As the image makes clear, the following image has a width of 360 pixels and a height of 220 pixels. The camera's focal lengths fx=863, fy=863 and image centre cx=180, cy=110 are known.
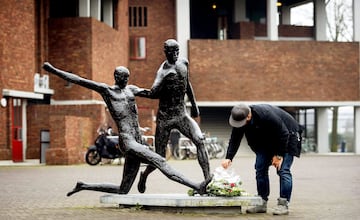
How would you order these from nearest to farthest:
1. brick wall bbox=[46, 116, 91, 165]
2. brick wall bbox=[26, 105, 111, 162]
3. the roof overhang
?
brick wall bbox=[46, 116, 91, 165] → brick wall bbox=[26, 105, 111, 162] → the roof overhang

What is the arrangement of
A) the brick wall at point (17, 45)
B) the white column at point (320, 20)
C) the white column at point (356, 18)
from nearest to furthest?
1. the brick wall at point (17, 45)
2. the white column at point (356, 18)
3. the white column at point (320, 20)

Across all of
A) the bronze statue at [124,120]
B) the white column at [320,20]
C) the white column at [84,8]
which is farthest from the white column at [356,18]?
the bronze statue at [124,120]

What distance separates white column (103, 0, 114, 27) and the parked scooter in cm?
1422

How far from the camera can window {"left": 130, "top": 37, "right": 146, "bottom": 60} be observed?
44.7 metres

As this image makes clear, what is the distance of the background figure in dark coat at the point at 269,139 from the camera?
1029 centimetres

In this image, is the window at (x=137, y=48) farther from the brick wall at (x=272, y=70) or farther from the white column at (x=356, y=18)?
the white column at (x=356, y=18)

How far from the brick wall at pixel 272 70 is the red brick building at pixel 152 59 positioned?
0.05 m

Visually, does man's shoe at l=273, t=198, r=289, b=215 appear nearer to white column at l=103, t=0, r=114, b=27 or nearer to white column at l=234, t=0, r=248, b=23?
white column at l=103, t=0, r=114, b=27

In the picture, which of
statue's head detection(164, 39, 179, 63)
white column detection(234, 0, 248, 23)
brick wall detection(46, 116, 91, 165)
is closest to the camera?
statue's head detection(164, 39, 179, 63)

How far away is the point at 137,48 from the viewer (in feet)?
147

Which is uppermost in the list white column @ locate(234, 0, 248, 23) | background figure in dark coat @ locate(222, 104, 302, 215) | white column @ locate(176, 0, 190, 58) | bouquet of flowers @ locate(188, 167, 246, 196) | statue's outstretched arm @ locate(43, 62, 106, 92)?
white column @ locate(234, 0, 248, 23)

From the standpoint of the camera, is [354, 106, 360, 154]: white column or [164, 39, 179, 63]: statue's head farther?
[354, 106, 360, 154]: white column

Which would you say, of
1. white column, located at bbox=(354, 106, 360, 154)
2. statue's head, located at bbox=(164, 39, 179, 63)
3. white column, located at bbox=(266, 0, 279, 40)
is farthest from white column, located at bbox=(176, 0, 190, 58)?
statue's head, located at bbox=(164, 39, 179, 63)

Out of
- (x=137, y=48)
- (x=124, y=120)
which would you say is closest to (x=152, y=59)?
(x=137, y=48)
